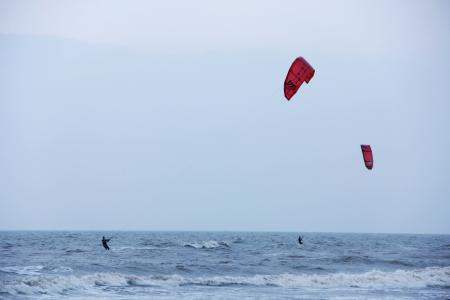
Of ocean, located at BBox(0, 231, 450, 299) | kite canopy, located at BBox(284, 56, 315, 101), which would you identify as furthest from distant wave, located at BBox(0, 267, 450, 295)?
kite canopy, located at BBox(284, 56, 315, 101)

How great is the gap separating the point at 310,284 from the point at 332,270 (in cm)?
602

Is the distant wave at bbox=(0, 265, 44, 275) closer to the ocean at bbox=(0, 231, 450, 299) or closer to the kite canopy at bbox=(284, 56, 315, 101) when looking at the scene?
the ocean at bbox=(0, 231, 450, 299)

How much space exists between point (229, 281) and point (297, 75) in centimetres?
933

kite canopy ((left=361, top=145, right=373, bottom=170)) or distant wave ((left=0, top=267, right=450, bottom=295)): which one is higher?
kite canopy ((left=361, top=145, right=373, bottom=170))

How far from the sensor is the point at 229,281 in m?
24.9

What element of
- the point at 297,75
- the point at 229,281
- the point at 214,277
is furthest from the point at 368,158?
the point at 214,277

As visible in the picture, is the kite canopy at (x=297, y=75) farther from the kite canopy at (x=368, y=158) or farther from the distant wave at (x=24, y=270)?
the distant wave at (x=24, y=270)

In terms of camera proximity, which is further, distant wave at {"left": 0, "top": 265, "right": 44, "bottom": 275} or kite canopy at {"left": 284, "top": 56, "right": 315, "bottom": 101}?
distant wave at {"left": 0, "top": 265, "right": 44, "bottom": 275}

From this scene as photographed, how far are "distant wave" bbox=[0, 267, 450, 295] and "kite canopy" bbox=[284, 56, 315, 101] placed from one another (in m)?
8.18

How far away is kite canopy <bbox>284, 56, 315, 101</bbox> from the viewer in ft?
64.9

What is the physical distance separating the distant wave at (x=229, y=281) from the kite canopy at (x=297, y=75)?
818 cm

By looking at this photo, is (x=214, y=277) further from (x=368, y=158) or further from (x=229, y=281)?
(x=368, y=158)

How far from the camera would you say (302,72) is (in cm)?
1986

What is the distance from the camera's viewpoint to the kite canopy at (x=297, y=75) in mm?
19781
